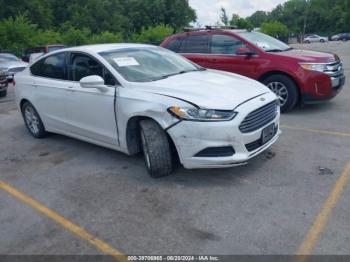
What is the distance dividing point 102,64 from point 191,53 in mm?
3849

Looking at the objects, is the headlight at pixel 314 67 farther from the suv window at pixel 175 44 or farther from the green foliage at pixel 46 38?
the green foliage at pixel 46 38

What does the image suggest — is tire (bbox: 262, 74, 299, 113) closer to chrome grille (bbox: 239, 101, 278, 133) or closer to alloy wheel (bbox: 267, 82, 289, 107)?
alloy wheel (bbox: 267, 82, 289, 107)

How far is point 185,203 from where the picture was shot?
3.85 m

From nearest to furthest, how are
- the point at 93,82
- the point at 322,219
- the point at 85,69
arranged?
1. the point at 322,219
2. the point at 93,82
3. the point at 85,69

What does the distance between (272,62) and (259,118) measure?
322 cm

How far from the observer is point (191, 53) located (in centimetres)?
835

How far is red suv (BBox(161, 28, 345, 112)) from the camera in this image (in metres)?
6.81

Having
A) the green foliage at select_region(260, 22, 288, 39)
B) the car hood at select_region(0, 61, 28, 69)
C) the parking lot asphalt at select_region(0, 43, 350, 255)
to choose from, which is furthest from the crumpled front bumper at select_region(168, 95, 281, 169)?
the green foliage at select_region(260, 22, 288, 39)

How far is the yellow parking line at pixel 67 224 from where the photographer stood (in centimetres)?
313

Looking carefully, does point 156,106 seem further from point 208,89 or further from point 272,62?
point 272,62

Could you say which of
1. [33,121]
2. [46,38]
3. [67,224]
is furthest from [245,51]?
[46,38]

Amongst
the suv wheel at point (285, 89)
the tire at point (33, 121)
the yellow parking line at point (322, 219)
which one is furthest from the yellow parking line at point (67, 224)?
the suv wheel at point (285, 89)

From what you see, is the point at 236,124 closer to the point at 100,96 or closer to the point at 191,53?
the point at 100,96

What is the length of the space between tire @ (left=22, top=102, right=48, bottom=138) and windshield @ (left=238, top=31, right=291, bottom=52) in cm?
433
